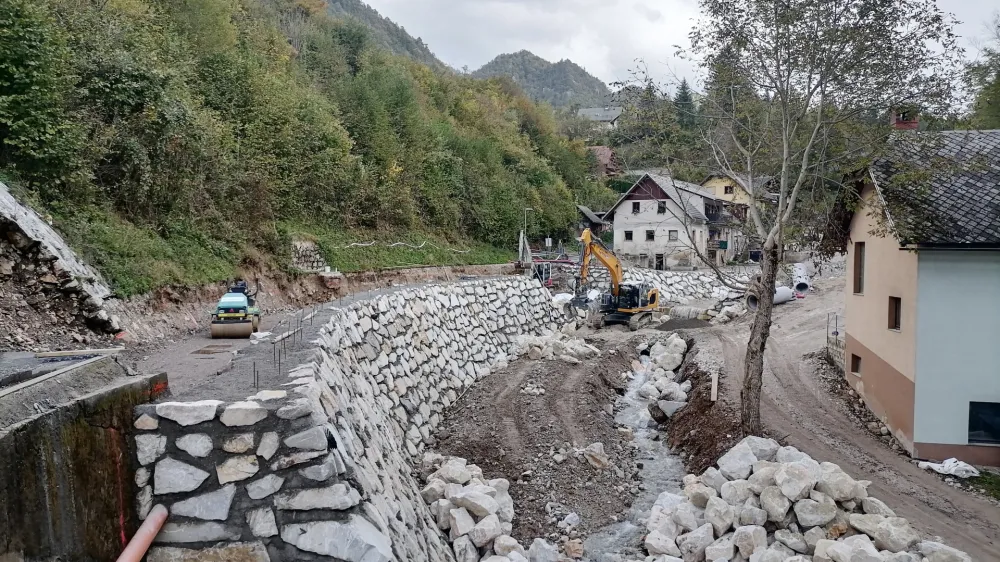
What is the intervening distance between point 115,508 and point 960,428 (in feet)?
48.5

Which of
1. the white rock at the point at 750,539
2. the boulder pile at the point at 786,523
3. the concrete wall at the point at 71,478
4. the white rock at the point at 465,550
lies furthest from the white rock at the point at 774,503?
the concrete wall at the point at 71,478

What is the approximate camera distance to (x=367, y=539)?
514 cm

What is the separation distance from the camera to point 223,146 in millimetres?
18656

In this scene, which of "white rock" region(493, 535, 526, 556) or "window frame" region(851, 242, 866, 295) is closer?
"white rock" region(493, 535, 526, 556)

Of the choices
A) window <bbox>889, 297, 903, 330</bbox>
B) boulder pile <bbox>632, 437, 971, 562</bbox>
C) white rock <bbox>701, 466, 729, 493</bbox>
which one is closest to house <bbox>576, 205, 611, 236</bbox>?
window <bbox>889, 297, 903, 330</bbox>

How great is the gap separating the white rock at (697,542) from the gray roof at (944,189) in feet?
25.2

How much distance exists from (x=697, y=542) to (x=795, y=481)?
5.78 feet

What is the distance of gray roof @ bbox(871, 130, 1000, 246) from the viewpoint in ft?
41.0

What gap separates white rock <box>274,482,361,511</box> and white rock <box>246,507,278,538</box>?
0.34 ft

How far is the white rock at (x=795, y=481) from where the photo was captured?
9180mm

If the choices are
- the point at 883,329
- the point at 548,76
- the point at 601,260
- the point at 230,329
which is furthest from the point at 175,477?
the point at 548,76

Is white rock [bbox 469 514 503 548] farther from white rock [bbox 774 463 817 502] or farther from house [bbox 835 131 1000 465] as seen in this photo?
house [bbox 835 131 1000 465]

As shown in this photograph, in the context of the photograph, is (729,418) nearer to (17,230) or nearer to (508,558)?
(508,558)

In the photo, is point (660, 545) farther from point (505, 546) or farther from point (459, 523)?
point (459, 523)
